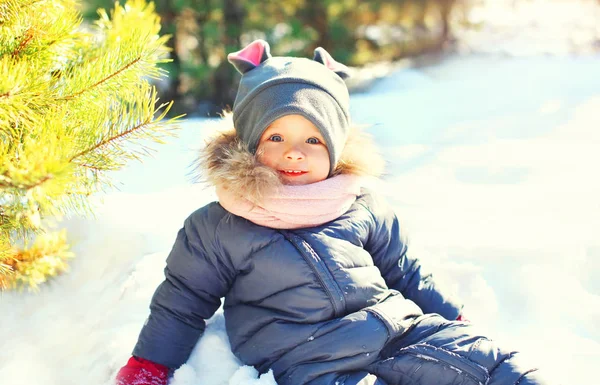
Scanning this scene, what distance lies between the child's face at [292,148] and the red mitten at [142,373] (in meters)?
0.66

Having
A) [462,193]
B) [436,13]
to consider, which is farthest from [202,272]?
[436,13]

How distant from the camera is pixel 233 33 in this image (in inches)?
220

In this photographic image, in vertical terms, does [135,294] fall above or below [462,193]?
below

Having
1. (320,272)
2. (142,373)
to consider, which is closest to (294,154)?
(320,272)

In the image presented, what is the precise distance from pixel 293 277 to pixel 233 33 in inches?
167

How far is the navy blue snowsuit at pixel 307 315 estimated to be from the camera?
5.52 ft

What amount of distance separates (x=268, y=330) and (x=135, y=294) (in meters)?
0.71

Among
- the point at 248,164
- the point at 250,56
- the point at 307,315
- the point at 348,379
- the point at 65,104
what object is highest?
the point at 250,56

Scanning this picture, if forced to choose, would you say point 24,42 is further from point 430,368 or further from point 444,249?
point 444,249

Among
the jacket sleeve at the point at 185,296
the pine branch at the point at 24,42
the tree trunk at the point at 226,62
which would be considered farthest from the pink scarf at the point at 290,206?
the tree trunk at the point at 226,62

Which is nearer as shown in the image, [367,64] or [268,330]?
[268,330]

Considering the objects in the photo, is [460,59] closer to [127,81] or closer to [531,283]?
[531,283]

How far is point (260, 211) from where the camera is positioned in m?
1.79

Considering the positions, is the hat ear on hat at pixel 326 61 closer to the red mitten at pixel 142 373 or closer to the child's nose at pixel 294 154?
the child's nose at pixel 294 154
